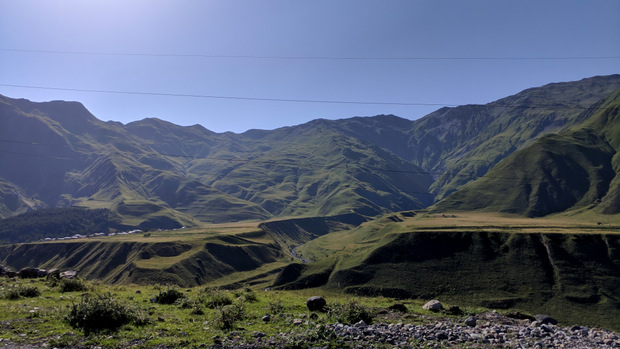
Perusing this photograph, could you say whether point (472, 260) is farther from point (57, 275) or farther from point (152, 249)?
point (152, 249)

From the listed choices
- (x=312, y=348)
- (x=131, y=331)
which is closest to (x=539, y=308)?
(x=312, y=348)

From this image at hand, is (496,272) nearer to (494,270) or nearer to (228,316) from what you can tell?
(494,270)

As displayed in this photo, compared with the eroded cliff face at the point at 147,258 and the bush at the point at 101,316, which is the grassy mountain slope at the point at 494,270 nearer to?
the eroded cliff face at the point at 147,258

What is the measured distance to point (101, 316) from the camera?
1892 cm

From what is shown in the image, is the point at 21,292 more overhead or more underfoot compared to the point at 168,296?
more overhead

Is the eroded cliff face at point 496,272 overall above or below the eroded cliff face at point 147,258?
above

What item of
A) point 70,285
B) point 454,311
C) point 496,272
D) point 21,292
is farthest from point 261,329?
point 496,272

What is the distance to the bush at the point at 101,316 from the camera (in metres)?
18.7

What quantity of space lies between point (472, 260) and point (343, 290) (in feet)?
119

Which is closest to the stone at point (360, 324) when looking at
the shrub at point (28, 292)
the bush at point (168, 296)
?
the bush at point (168, 296)

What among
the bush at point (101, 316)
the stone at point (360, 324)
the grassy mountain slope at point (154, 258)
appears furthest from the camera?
the grassy mountain slope at point (154, 258)

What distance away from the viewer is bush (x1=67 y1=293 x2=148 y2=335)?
1869 cm

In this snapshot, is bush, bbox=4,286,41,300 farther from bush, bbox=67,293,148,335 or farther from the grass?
bush, bbox=67,293,148,335

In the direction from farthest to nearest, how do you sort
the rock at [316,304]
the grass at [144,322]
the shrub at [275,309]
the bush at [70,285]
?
the bush at [70,285] < the rock at [316,304] < the shrub at [275,309] < the grass at [144,322]
